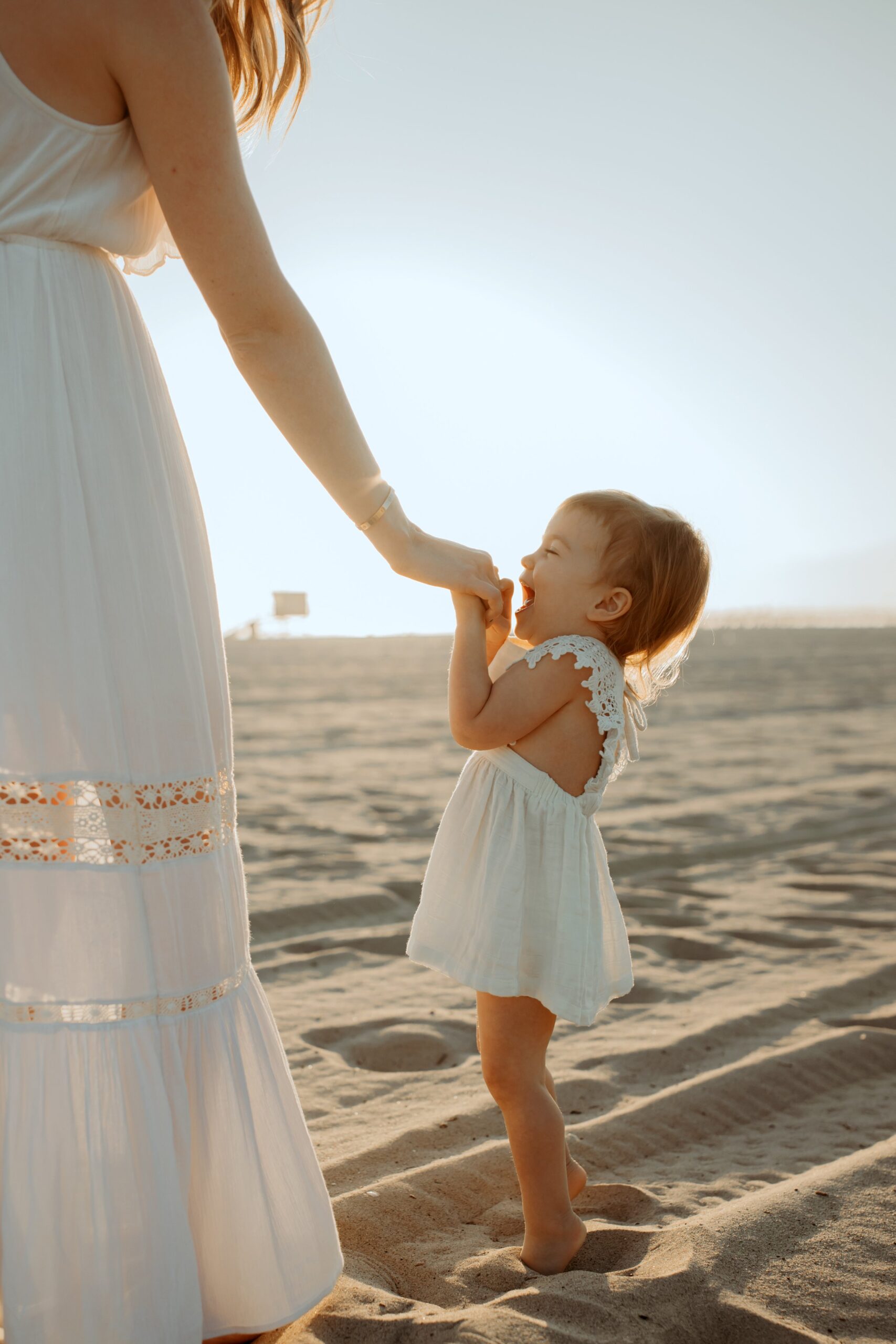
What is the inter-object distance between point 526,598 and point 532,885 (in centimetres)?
62

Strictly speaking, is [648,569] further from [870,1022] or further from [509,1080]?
[870,1022]

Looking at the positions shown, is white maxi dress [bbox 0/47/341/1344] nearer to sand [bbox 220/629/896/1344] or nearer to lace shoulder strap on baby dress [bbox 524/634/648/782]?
sand [bbox 220/629/896/1344]

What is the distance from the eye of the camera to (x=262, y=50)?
1.79 m

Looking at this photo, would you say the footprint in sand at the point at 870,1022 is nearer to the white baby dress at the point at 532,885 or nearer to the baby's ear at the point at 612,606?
the white baby dress at the point at 532,885

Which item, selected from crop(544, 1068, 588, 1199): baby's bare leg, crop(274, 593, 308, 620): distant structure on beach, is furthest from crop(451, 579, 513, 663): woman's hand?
crop(274, 593, 308, 620): distant structure on beach

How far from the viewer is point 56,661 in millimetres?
1586

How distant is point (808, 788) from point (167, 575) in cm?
733

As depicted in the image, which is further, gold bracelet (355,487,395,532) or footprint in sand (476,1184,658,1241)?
footprint in sand (476,1184,658,1241)

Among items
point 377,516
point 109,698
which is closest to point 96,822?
point 109,698

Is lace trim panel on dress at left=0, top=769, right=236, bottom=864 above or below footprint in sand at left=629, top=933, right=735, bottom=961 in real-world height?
above

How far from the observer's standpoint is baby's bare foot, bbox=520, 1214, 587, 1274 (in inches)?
81.0

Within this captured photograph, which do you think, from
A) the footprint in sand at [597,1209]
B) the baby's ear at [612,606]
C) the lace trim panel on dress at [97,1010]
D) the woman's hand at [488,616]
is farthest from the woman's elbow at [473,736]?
the footprint in sand at [597,1209]

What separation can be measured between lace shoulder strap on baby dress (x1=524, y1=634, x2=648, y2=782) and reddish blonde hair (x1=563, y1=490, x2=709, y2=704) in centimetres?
9

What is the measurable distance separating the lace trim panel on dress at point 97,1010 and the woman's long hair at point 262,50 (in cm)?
144
